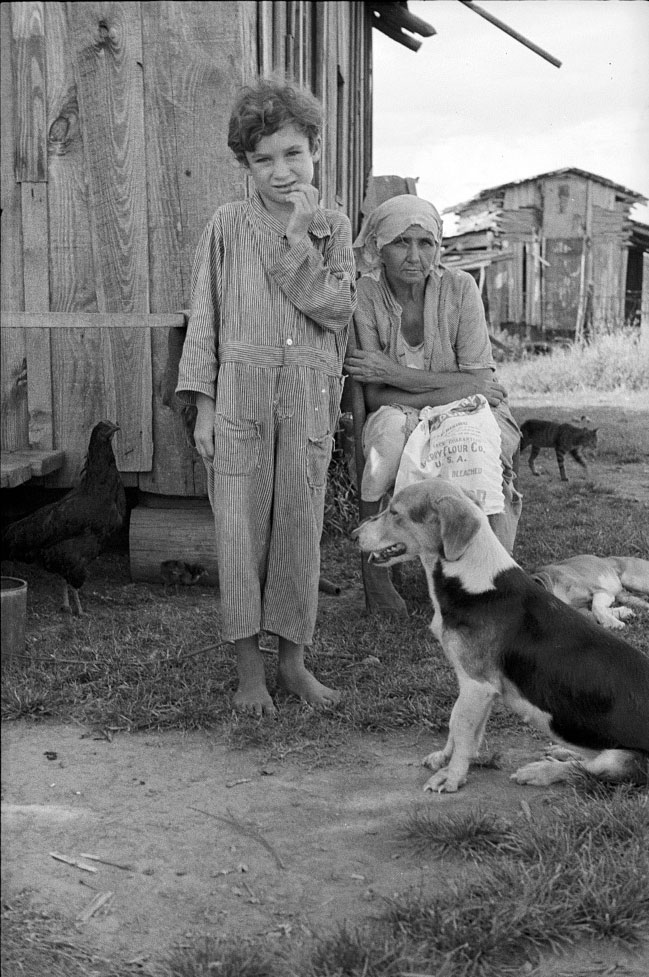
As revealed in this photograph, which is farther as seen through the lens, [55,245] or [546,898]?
[55,245]

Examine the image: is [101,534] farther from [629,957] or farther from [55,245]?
[629,957]

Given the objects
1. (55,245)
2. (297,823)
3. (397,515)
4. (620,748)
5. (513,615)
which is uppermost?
(55,245)

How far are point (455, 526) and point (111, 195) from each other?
3.40 metres

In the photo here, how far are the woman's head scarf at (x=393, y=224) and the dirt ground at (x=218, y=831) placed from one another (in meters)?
2.67

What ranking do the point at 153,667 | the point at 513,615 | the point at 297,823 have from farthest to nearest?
the point at 153,667 < the point at 513,615 < the point at 297,823

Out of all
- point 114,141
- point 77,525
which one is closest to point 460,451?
point 77,525

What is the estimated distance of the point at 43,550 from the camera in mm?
5656

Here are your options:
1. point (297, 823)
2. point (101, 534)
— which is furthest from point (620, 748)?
point (101, 534)

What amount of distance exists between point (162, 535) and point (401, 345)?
1889 millimetres

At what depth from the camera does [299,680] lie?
436cm

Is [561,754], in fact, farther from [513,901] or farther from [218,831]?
[218,831]

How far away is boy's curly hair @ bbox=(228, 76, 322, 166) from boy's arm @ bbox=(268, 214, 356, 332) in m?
0.44

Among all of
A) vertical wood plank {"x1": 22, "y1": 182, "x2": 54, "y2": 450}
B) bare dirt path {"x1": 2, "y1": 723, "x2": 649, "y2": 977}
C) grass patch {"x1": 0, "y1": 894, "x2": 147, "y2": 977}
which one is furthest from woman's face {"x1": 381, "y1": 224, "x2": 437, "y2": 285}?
grass patch {"x1": 0, "y1": 894, "x2": 147, "y2": 977}

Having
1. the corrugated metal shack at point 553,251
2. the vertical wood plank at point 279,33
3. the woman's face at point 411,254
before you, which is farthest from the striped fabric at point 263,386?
the corrugated metal shack at point 553,251
